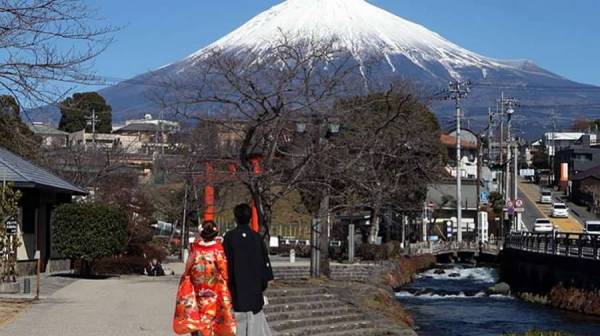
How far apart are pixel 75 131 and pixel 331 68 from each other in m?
65.1

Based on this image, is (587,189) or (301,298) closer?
(301,298)

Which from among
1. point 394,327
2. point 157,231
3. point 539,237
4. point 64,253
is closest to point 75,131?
point 157,231

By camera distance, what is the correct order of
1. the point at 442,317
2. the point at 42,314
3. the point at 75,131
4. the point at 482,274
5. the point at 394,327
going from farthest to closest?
1. the point at 75,131
2. the point at 482,274
3. the point at 442,317
4. the point at 394,327
5. the point at 42,314

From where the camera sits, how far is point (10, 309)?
59.1ft

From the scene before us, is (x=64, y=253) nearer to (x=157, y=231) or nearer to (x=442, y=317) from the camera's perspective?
(x=442, y=317)

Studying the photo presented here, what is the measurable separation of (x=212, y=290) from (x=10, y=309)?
7.61 metres

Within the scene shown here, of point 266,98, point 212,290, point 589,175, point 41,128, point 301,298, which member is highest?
point 589,175

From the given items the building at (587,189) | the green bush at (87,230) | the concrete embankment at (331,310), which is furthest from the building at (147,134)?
the building at (587,189)

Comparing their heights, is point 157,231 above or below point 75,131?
below

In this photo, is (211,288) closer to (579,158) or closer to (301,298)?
(301,298)

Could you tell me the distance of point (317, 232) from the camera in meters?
27.1

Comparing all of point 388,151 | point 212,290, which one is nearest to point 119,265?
point 388,151

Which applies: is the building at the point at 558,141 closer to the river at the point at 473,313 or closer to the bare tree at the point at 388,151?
the bare tree at the point at 388,151

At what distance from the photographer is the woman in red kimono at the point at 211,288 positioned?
11.6 metres
